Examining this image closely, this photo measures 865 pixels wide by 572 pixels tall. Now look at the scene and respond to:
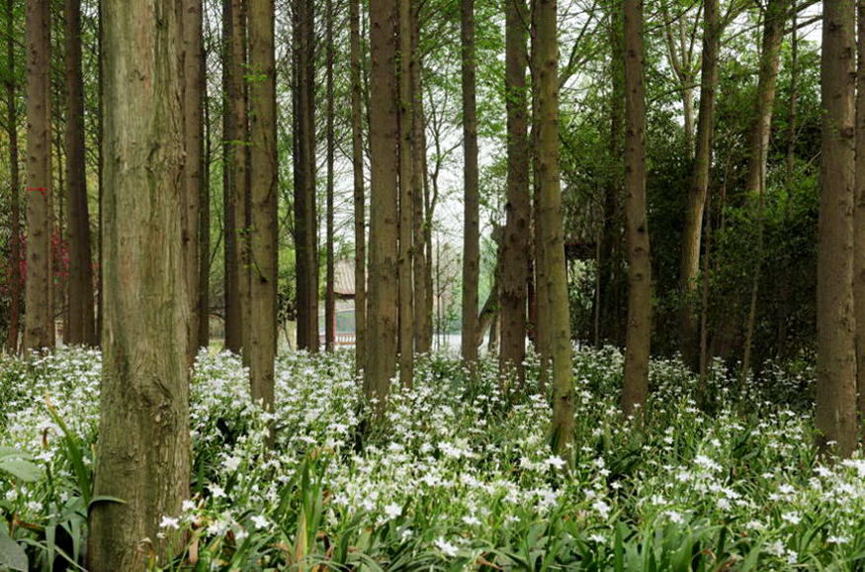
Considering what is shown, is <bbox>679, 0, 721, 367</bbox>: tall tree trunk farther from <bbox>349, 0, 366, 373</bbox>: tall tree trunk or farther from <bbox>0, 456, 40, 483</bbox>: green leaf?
<bbox>0, 456, 40, 483</bbox>: green leaf

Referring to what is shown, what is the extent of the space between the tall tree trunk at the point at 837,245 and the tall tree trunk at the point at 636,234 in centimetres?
161

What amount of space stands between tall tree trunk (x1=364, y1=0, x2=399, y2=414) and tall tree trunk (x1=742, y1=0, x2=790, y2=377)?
4975 mm

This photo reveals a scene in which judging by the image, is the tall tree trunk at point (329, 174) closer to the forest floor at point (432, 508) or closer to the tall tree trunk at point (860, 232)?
the forest floor at point (432, 508)

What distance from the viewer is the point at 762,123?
1158 cm

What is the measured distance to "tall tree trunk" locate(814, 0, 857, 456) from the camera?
21.0 ft

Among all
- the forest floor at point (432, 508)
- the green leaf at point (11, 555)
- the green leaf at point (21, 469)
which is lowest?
the forest floor at point (432, 508)

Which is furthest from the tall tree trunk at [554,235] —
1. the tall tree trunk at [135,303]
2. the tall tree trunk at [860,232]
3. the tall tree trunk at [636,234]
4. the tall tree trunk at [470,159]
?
the tall tree trunk at [470,159]

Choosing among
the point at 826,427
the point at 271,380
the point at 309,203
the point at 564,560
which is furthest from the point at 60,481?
the point at 309,203

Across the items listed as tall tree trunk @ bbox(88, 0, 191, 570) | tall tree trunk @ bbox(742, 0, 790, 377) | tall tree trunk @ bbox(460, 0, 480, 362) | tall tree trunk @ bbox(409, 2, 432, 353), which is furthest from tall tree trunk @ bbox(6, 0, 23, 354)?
tall tree trunk @ bbox(742, 0, 790, 377)

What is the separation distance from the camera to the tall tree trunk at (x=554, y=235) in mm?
5543

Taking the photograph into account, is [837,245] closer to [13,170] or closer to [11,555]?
[11,555]

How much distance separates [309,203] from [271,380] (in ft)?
23.7

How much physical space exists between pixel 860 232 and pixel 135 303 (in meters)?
7.26

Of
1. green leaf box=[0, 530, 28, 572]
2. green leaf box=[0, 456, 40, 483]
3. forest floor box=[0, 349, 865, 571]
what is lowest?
forest floor box=[0, 349, 865, 571]
